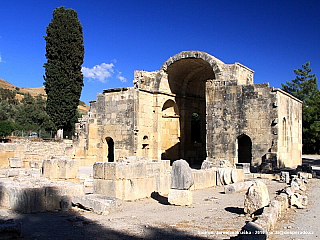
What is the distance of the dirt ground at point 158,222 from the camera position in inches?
223

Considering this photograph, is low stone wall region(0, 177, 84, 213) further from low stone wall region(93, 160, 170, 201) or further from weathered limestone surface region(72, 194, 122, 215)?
low stone wall region(93, 160, 170, 201)

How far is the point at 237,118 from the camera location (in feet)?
57.9

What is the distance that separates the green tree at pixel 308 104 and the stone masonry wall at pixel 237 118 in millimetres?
16321

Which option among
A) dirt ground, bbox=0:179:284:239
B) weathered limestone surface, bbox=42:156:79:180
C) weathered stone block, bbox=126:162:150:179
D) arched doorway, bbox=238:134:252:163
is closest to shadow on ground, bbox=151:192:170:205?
dirt ground, bbox=0:179:284:239

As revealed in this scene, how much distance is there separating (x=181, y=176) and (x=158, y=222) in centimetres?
205

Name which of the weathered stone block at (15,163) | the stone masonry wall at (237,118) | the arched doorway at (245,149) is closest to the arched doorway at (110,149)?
the stone masonry wall at (237,118)

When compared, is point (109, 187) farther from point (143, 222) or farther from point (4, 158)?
point (4, 158)

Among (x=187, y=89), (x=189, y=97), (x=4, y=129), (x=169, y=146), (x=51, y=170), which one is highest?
(x=187, y=89)

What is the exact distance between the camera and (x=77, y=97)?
2992 centimetres

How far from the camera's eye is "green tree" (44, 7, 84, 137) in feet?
94.3

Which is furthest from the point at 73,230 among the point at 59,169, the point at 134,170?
the point at 59,169

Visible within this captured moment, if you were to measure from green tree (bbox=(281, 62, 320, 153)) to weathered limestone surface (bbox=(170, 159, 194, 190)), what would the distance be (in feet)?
84.2

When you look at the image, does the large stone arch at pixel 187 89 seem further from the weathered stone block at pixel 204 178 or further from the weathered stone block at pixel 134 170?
the weathered stone block at pixel 134 170

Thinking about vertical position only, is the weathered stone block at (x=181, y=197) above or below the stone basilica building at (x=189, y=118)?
below
